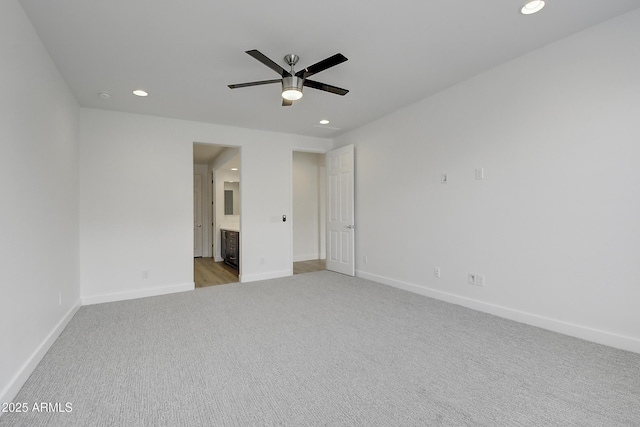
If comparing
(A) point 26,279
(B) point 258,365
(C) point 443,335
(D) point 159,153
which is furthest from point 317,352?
(D) point 159,153

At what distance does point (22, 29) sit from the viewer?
2102mm

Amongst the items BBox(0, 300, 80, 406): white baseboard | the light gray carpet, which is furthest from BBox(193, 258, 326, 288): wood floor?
BBox(0, 300, 80, 406): white baseboard

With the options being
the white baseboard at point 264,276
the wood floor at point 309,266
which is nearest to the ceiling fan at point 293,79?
the white baseboard at point 264,276

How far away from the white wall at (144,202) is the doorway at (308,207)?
2114 millimetres

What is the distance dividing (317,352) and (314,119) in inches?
136

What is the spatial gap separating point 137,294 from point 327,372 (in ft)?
11.0

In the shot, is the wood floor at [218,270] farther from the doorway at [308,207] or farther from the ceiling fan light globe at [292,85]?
the ceiling fan light globe at [292,85]

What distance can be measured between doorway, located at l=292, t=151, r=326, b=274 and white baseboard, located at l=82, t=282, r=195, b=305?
2.97 m

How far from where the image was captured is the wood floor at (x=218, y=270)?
5121 mm

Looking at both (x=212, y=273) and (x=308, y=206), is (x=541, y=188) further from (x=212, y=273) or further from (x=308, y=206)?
(x=212, y=273)

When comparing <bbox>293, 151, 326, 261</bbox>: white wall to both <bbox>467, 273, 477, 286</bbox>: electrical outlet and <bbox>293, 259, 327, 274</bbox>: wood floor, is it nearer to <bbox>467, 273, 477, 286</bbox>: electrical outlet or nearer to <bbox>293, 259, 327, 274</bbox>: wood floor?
<bbox>293, 259, 327, 274</bbox>: wood floor

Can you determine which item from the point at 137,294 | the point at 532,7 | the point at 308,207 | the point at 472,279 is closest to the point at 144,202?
the point at 137,294

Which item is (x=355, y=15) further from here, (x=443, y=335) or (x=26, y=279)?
(x=26, y=279)

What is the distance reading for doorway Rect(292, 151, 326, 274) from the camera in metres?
7.23
